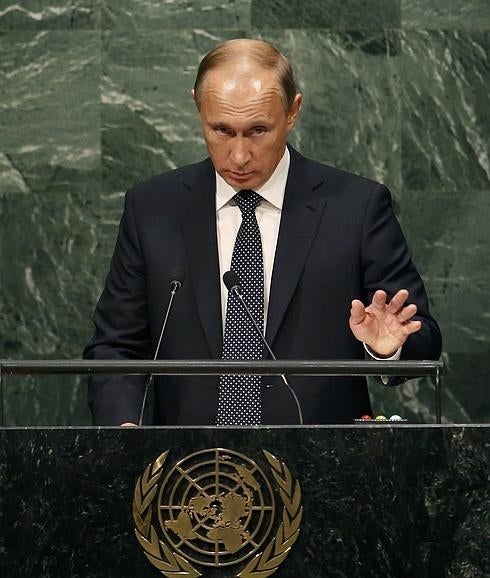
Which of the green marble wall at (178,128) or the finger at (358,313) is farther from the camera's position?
the green marble wall at (178,128)

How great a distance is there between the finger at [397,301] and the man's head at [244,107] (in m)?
0.71

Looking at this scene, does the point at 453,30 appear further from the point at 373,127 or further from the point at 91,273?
the point at 91,273

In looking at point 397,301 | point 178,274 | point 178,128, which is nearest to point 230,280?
point 178,274

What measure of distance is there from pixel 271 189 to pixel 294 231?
0.14 m

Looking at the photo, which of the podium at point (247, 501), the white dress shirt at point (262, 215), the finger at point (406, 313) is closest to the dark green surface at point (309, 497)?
the podium at point (247, 501)

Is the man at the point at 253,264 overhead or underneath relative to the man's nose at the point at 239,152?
underneath

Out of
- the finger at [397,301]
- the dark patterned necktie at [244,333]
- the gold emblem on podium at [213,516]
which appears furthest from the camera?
the dark patterned necktie at [244,333]

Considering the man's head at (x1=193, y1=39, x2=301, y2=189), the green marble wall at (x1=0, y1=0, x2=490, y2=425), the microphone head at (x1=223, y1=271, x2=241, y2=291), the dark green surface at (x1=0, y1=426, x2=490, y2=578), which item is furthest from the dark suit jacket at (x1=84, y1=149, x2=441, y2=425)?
the green marble wall at (x1=0, y1=0, x2=490, y2=425)

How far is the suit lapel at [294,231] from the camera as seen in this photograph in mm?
3980

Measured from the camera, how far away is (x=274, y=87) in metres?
3.99

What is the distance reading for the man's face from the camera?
3.96 meters

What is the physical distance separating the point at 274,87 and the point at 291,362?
1.09m

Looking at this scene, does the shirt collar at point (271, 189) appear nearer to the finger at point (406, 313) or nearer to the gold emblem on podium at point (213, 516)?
the finger at point (406, 313)

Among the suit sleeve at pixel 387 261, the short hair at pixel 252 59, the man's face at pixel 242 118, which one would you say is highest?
the short hair at pixel 252 59
